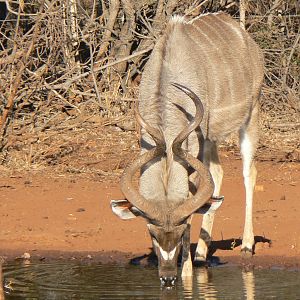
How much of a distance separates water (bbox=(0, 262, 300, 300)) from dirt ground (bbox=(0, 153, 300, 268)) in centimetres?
43

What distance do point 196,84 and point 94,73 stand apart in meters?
5.78

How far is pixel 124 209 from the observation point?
316 inches

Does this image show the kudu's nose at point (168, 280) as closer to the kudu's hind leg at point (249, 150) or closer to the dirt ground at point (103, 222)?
the dirt ground at point (103, 222)

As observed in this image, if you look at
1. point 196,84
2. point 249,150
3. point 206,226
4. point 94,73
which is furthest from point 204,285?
point 94,73

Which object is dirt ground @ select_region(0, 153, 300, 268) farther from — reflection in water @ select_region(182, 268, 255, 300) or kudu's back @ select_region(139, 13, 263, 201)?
kudu's back @ select_region(139, 13, 263, 201)

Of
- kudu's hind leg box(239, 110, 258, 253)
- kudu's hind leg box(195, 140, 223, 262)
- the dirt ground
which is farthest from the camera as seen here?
kudu's hind leg box(239, 110, 258, 253)

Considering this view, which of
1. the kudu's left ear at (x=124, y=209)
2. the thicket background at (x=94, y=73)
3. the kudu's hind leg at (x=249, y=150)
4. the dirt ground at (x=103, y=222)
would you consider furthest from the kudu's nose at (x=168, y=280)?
the thicket background at (x=94, y=73)

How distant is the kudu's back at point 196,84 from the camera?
8.05m

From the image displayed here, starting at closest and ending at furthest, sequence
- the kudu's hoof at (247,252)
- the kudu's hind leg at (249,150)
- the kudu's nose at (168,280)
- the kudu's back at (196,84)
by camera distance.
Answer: the kudu's nose at (168,280)
the kudu's back at (196,84)
the kudu's hoof at (247,252)
the kudu's hind leg at (249,150)

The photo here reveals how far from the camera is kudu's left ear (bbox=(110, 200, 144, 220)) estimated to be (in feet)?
26.3

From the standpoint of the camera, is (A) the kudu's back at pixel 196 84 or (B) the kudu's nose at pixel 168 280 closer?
(B) the kudu's nose at pixel 168 280

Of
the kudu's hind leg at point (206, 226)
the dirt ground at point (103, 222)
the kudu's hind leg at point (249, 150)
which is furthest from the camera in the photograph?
the kudu's hind leg at point (249, 150)

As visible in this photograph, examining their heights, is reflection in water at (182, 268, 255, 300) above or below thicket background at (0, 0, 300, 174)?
below

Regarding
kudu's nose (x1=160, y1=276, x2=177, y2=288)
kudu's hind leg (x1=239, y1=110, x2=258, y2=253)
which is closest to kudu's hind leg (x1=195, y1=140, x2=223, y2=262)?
kudu's hind leg (x1=239, y1=110, x2=258, y2=253)
